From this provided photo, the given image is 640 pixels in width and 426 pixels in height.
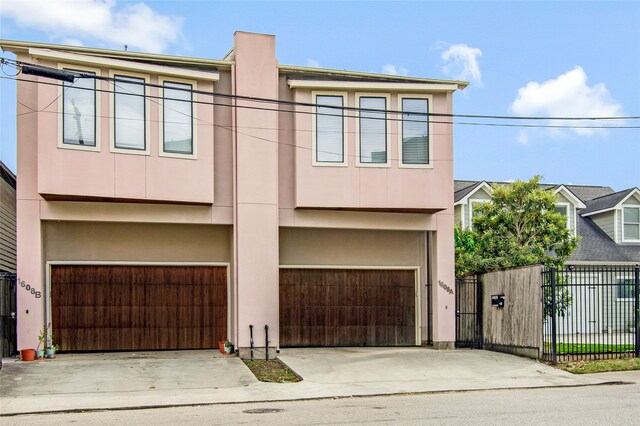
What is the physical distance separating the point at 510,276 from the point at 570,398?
6570 millimetres

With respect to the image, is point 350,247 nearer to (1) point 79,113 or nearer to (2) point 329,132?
(2) point 329,132

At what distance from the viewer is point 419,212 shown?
1994 centimetres

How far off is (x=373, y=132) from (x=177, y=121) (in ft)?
16.8

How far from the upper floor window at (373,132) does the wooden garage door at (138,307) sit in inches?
196

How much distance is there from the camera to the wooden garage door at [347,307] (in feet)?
66.3

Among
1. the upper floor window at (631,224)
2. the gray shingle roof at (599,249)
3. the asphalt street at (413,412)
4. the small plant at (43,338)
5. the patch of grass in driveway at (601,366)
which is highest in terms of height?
the upper floor window at (631,224)

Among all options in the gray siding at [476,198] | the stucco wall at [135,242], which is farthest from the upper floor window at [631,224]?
the stucco wall at [135,242]

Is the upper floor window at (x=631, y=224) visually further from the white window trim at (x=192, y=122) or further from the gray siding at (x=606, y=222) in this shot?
the white window trim at (x=192, y=122)

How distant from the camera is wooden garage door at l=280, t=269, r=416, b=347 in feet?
66.3

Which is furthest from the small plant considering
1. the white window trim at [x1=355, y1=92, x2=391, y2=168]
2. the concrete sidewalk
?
the white window trim at [x1=355, y1=92, x2=391, y2=168]

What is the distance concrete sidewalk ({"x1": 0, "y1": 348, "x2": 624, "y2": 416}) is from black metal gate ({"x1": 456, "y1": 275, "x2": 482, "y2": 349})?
1532mm

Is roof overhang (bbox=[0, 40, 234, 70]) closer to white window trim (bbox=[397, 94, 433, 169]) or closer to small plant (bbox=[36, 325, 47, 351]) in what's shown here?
white window trim (bbox=[397, 94, 433, 169])

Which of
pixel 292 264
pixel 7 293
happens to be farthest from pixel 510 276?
pixel 7 293

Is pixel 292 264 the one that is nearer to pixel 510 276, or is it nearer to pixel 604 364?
pixel 510 276
